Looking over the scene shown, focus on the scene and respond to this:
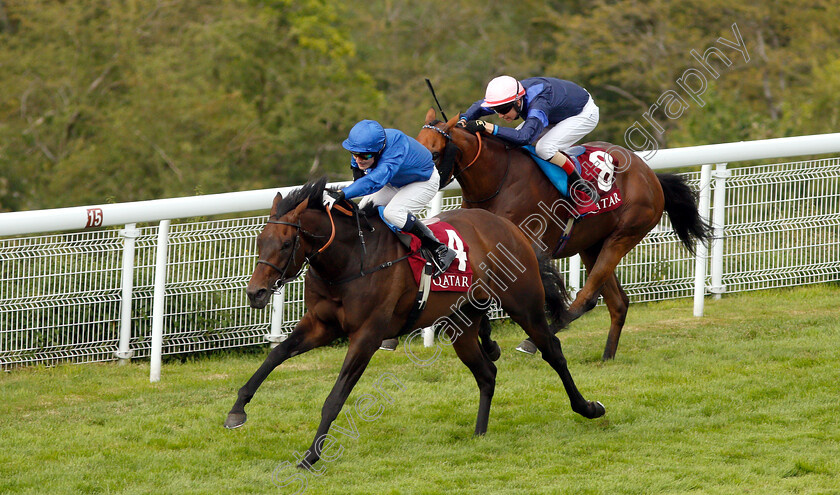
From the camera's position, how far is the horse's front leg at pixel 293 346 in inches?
198

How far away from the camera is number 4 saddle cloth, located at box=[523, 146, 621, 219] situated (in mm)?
6488

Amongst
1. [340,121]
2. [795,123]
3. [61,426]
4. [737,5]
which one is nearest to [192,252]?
[61,426]

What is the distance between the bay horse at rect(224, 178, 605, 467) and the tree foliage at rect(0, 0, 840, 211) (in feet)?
49.1

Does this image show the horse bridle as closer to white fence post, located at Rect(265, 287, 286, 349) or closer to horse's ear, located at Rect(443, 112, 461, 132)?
horse's ear, located at Rect(443, 112, 461, 132)

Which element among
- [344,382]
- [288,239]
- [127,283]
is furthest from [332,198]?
[127,283]

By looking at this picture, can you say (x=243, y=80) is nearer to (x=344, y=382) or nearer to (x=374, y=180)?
(x=374, y=180)

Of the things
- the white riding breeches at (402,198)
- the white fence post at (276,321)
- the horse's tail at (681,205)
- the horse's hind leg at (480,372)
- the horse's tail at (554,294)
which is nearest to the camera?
the white riding breeches at (402,198)

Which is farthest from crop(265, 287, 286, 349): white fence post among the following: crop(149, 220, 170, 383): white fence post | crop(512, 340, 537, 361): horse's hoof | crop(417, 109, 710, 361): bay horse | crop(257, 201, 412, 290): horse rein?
crop(257, 201, 412, 290): horse rein

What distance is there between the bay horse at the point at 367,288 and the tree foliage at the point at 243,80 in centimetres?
1496

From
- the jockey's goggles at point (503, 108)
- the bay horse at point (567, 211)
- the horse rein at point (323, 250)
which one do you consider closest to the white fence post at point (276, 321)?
the bay horse at point (567, 211)

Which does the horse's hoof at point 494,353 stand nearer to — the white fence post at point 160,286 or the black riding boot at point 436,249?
the black riding boot at point 436,249

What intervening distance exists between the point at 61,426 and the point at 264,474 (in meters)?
1.36

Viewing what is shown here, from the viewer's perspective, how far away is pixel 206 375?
6.67 metres

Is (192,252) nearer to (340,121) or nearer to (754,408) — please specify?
(754,408)
